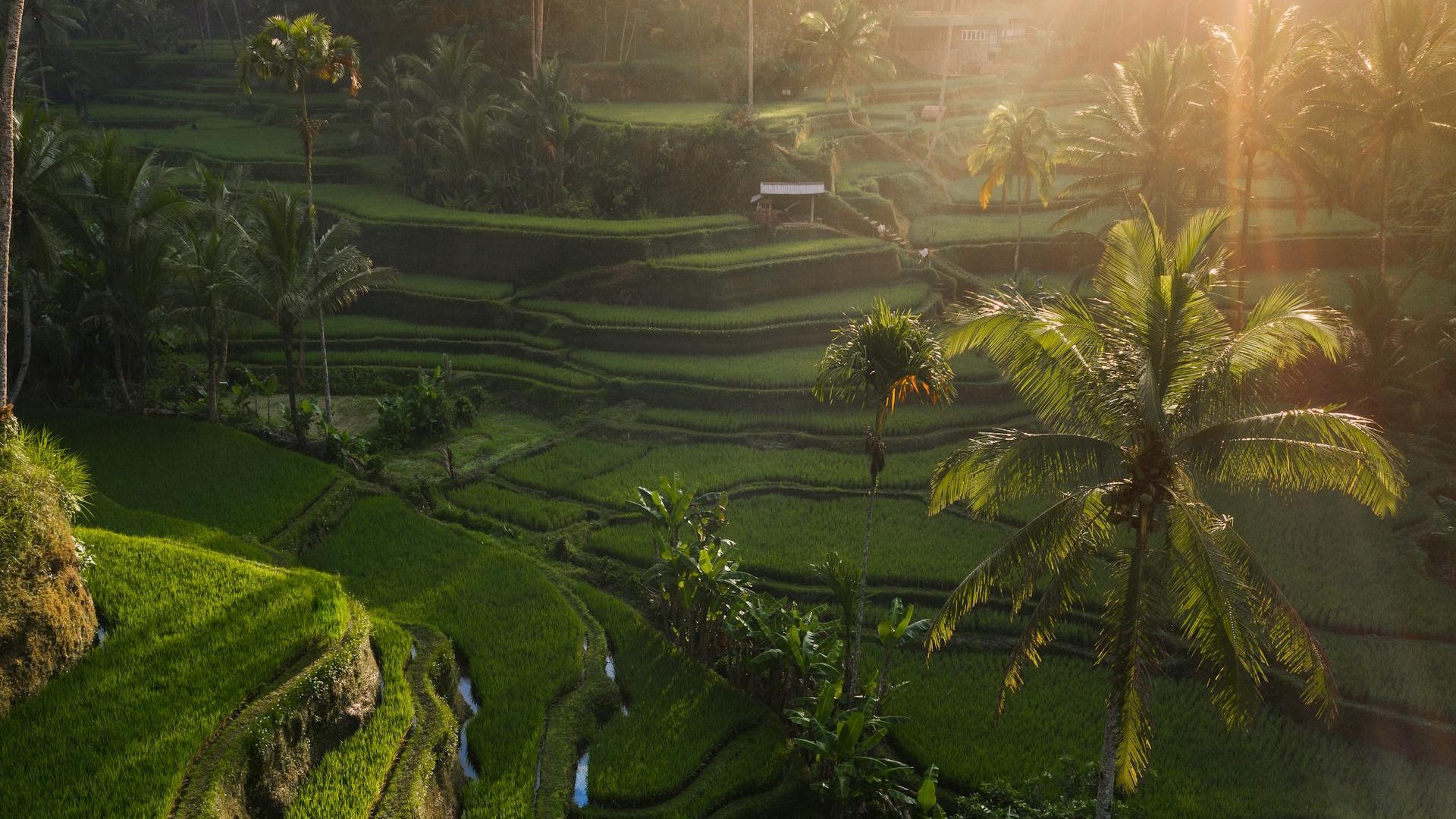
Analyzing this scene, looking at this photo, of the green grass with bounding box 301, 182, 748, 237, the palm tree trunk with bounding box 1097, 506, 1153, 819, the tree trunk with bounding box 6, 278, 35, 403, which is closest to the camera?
the palm tree trunk with bounding box 1097, 506, 1153, 819

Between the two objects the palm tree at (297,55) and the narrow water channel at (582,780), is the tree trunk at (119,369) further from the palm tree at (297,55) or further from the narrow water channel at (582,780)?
the narrow water channel at (582,780)

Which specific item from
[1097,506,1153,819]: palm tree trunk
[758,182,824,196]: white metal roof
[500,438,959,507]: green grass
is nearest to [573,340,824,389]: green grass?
[500,438,959,507]: green grass

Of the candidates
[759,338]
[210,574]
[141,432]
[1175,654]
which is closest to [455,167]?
[759,338]

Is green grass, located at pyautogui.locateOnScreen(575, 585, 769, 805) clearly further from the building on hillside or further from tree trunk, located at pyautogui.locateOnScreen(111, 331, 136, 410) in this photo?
the building on hillside

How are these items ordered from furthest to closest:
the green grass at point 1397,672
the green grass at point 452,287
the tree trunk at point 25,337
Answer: the green grass at point 452,287
the tree trunk at point 25,337
the green grass at point 1397,672

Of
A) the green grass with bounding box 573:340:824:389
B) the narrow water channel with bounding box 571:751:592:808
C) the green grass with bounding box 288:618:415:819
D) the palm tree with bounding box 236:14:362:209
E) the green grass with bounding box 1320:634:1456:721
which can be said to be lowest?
the narrow water channel with bounding box 571:751:592:808

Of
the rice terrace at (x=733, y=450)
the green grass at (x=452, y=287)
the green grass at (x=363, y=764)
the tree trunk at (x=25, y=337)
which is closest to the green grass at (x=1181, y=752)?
the rice terrace at (x=733, y=450)
